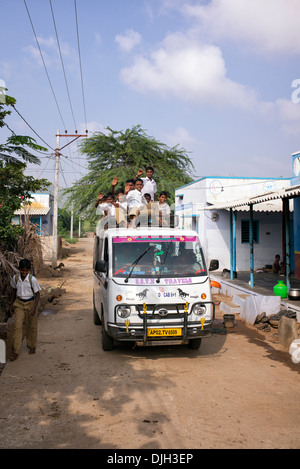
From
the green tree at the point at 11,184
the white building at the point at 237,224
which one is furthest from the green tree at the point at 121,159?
the green tree at the point at 11,184

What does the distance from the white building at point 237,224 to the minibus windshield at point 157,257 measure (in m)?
9.62

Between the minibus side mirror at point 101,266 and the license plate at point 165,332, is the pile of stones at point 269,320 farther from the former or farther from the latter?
the minibus side mirror at point 101,266

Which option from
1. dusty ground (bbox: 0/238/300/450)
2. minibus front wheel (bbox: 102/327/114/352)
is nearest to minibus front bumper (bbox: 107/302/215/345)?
dusty ground (bbox: 0/238/300/450)

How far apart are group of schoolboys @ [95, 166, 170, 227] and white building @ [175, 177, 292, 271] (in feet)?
23.3

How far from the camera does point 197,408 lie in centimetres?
454

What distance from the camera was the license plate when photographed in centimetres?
605

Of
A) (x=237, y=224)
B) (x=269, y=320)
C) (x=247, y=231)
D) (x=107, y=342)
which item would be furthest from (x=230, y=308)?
(x=247, y=231)

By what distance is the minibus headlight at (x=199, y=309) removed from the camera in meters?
6.28

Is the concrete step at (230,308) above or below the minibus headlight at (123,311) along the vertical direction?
below

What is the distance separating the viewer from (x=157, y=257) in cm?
671

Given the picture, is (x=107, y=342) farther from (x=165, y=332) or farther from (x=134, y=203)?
(x=134, y=203)

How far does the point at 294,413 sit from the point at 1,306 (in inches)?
260

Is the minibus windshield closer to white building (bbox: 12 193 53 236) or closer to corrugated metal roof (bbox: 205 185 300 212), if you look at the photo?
corrugated metal roof (bbox: 205 185 300 212)

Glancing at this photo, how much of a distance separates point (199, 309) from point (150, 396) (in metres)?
1.80
